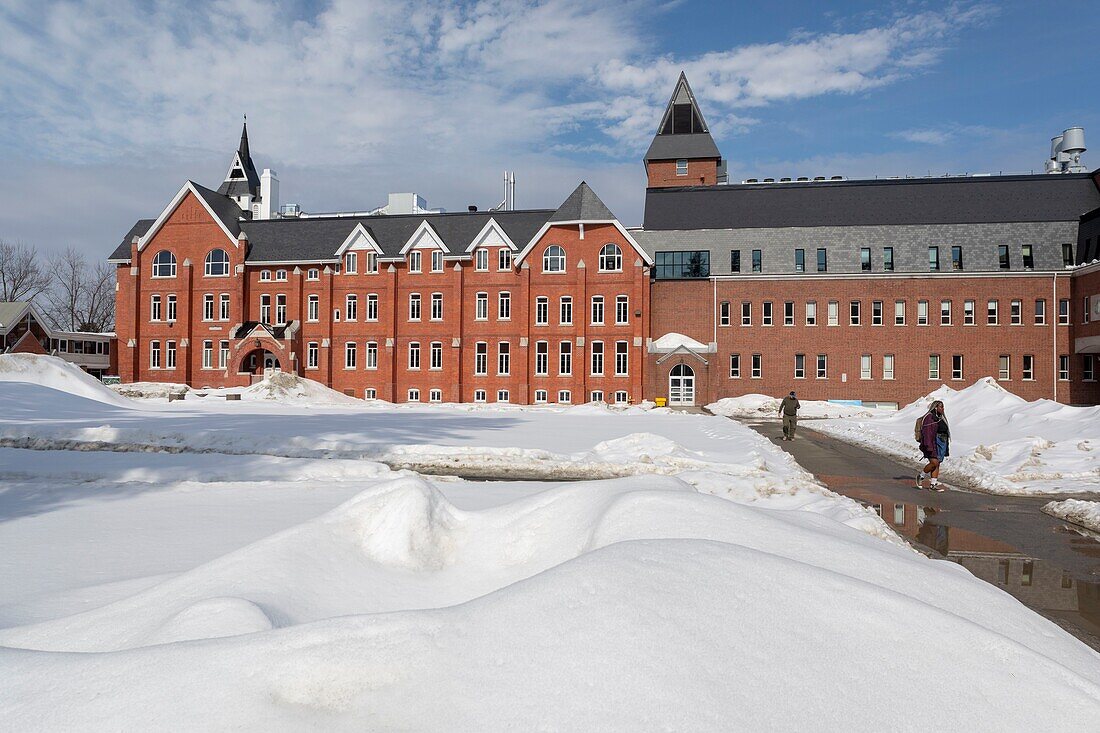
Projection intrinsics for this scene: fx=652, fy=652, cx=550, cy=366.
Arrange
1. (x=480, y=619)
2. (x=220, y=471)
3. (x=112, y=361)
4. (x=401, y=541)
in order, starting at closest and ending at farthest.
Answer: (x=480, y=619) < (x=401, y=541) < (x=220, y=471) < (x=112, y=361)

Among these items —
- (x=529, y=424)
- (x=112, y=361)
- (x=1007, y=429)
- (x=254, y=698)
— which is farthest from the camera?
(x=112, y=361)

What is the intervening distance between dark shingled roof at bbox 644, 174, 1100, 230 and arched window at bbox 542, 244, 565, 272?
7.63m

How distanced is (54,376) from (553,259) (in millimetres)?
29126

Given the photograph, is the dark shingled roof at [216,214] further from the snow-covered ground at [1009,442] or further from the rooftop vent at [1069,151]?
the rooftop vent at [1069,151]

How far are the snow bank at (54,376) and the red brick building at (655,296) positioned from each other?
45.8 ft

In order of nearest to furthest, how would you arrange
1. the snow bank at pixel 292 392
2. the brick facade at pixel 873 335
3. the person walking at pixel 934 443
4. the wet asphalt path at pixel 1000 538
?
the wet asphalt path at pixel 1000 538 → the person walking at pixel 934 443 → the snow bank at pixel 292 392 → the brick facade at pixel 873 335

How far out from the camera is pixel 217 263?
49.1 meters

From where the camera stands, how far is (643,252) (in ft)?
147

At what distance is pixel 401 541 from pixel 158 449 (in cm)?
1441

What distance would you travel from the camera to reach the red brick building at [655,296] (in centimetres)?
4409

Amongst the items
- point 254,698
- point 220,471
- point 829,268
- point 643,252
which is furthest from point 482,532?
point 829,268

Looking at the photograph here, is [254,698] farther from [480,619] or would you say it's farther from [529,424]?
[529,424]

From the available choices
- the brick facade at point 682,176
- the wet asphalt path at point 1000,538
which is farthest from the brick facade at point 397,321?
the wet asphalt path at point 1000,538

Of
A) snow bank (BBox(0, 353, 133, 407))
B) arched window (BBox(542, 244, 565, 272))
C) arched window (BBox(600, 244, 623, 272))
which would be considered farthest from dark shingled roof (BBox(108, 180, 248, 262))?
arched window (BBox(600, 244, 623, 272))
